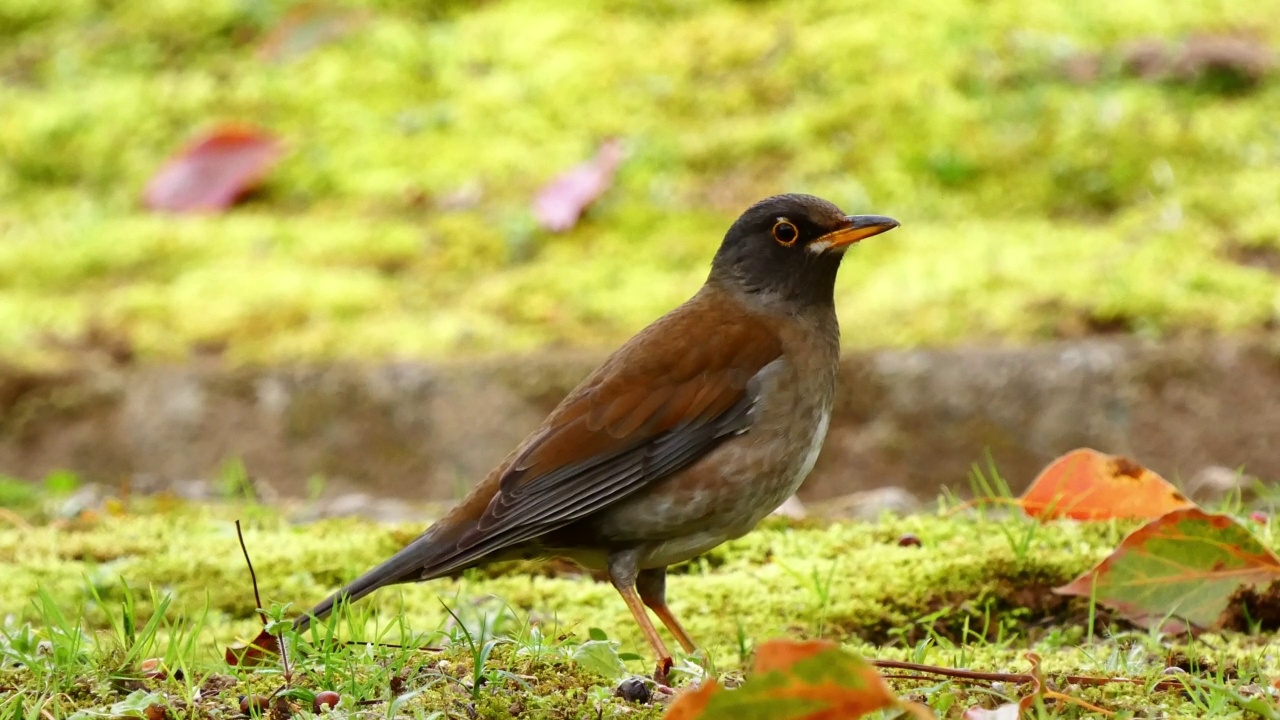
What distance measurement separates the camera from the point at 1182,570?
3939mm

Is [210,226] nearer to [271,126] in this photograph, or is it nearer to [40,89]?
[271,126]

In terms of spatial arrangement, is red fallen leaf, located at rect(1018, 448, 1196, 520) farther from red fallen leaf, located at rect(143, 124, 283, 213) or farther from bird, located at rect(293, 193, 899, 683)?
red fallen leaf, located at rect(143, 124, 283, 213)

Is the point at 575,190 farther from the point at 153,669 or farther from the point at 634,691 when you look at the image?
the point at 634,691

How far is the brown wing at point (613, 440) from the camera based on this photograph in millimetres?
4195

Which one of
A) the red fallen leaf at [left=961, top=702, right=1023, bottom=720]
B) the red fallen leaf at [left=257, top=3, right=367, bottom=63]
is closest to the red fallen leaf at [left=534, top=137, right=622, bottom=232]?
the red fallen leaf at [left=257, top=3, right=367, bottom=63]

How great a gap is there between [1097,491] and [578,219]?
430 cm

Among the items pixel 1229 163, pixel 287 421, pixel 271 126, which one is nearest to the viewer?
pixel 287 421

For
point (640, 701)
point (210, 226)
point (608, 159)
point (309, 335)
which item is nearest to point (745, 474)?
point (640, 701)

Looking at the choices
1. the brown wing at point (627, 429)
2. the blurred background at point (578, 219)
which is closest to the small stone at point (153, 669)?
the brown wing at point (627, 429)

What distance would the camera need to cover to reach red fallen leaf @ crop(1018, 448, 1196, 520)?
15.1ft

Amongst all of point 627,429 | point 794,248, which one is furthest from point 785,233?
point 627,429

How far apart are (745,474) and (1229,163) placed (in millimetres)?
5192

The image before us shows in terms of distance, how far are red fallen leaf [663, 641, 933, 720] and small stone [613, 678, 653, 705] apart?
729 mm

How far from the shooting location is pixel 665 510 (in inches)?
167
